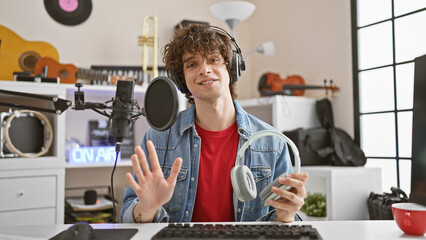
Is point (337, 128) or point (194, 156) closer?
point (194, 156)

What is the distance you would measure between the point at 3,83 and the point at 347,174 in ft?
6.40

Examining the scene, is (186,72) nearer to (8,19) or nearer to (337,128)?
(337,128)

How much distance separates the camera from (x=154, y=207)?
97 centimetres

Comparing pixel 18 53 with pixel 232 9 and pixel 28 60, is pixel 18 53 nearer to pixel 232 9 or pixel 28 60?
pixel 28 60

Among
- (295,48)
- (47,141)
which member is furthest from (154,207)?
(295,48)

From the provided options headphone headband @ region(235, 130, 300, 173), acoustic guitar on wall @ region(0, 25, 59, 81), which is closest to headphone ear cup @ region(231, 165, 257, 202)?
headphone headband @ region(235, 130, 300, 173)

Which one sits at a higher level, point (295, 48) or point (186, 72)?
point (295, 48)

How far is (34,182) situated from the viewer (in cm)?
209

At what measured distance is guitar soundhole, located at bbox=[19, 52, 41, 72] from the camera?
7.97ft

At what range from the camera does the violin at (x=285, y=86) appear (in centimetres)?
269

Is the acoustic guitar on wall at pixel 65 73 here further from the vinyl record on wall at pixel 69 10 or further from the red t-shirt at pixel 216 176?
the red t-shirt at pixel 216 176

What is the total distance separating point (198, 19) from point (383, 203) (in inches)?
80.0

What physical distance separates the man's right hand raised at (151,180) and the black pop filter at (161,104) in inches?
2.8

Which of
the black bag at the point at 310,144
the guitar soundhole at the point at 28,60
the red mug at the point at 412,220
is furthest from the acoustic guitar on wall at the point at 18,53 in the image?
the red mug at the point at 412,220
